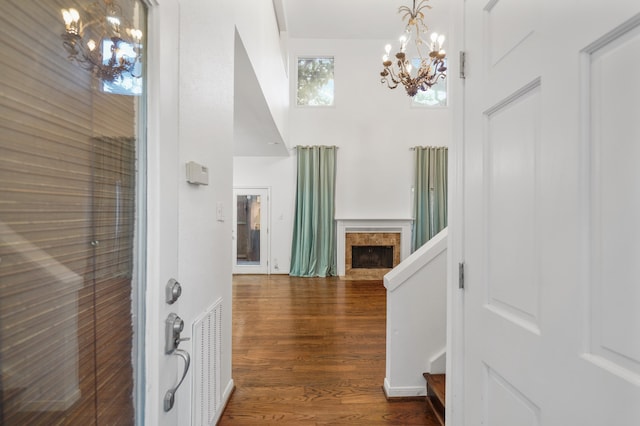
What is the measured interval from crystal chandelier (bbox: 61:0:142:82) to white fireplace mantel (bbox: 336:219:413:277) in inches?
213

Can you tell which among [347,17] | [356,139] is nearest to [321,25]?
[347,17]

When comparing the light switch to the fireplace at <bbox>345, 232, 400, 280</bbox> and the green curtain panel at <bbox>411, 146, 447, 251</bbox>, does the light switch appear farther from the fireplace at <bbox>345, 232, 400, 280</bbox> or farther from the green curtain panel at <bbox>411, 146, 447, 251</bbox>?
the green curtain panel at <bbox>411, 146, 447, 251</bbox>

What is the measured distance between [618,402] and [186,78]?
1.59 metres

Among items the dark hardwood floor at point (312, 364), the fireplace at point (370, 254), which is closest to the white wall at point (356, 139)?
the fireplace at point (370, 254)

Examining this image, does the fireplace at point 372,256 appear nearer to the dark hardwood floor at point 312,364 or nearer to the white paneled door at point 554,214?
the dark hardwood floor at point 312,364

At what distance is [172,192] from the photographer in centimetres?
107

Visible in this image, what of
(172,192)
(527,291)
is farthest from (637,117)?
(172,192)

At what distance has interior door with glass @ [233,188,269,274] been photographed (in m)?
6.21

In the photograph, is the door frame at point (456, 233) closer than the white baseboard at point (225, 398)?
Yes

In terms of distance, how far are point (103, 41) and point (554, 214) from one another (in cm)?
119

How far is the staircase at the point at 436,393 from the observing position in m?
1.77

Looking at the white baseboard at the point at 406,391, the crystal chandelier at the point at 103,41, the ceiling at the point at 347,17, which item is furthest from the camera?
the ceiling at the point at 347,17

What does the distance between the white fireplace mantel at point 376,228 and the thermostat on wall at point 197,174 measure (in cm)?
476

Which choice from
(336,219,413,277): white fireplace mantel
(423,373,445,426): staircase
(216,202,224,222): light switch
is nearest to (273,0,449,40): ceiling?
(336,219,413,277): white fireplace mantel
